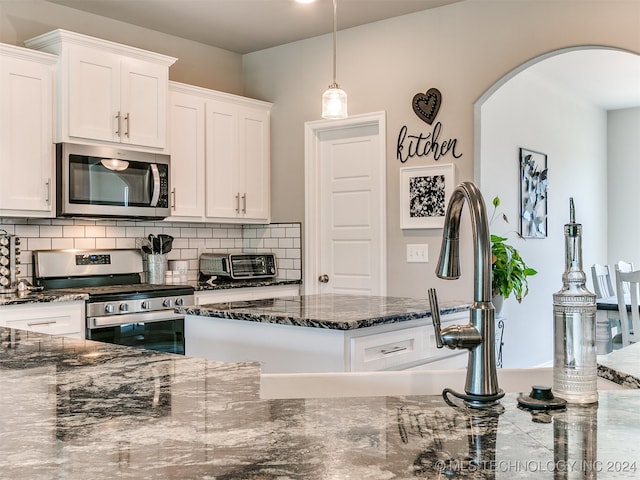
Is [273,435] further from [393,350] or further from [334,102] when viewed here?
[334,102]

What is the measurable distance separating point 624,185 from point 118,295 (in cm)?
612

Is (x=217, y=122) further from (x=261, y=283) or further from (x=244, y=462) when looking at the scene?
(x=244, y=462)

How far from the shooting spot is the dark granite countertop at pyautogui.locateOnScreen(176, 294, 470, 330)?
230 centimetres

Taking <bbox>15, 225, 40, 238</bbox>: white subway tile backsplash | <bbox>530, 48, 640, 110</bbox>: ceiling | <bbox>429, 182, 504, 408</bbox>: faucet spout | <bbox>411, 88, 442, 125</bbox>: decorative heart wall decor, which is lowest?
<bbox>429, 182, 504, 408</bbox>: faucet spout

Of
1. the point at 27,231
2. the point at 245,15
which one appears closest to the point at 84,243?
the point at 27,231

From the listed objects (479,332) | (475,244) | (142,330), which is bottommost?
(142,330)

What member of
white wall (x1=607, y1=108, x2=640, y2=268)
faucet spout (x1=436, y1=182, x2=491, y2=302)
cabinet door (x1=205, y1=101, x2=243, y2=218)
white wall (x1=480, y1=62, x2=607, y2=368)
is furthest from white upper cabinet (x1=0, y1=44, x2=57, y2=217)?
white wall (x1=607, y1=108, x2=640, y2=268)

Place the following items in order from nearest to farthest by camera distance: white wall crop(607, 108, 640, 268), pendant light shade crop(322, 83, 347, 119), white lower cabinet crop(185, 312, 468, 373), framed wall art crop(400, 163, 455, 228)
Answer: white lower cabinet crop(185, 312, 468, 373) → pendant light shade crop(322, 83, 347, 119) → framed wall art crop(400, 163, 455, 228) → white wall crop(607, 108, 640, 268)

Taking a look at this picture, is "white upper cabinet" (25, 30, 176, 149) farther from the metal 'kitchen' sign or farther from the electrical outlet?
the electrical outlet

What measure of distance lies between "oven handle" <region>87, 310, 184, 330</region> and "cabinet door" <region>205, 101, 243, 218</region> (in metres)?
1.04

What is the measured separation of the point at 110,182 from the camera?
4078 millimetres

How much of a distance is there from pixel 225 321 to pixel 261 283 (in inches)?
85.9

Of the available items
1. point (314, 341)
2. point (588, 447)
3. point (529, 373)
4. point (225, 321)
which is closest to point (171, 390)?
point (588, 447)

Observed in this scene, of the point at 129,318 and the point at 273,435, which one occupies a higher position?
the point at 273,435
